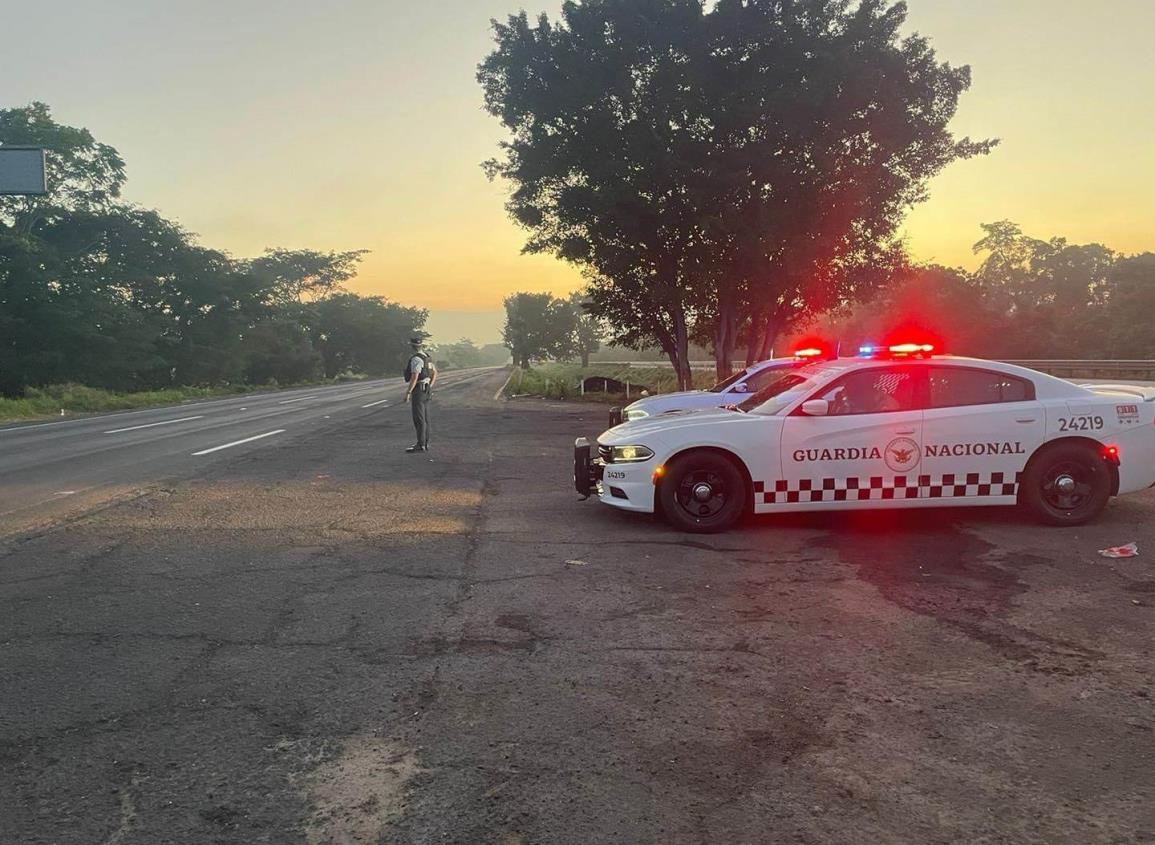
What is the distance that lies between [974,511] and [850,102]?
1481 centimetres

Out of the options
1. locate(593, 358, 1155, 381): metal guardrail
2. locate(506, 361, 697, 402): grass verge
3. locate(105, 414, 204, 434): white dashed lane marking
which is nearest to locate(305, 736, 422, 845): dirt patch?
locate(105, 414, 204, 434): white dashed lane marking

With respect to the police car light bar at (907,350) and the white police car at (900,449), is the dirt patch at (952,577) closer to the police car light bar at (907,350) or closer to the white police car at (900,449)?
the white police car at (900,449)

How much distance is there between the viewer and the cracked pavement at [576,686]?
8.57 ft

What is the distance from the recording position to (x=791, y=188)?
19859 mm

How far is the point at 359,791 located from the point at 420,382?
1035 cm

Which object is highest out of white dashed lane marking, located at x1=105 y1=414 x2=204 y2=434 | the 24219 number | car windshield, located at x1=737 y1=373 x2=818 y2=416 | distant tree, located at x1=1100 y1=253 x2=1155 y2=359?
distant tree, located at x1=1100 y1=253 x2=1155 y2=359

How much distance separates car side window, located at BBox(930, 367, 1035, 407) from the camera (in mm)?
7129

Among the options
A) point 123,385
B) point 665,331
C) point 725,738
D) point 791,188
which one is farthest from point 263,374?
point 725,738

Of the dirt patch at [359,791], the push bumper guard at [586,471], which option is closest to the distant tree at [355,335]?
the push bumper guard at [586,471]

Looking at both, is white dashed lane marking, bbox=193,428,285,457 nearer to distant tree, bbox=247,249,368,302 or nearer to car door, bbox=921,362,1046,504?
car door, bbox=921,362,1046,504

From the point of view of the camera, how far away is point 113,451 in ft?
44.8

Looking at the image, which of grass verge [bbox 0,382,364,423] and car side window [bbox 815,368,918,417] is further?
grass verge [bbox 0,382,364,423]

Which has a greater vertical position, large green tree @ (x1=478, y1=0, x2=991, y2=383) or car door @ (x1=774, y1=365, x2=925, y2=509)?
large green tree @ (x1=478, y1=0, x2=991, y2=383)

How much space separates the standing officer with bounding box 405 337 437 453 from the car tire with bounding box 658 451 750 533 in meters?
6.18
